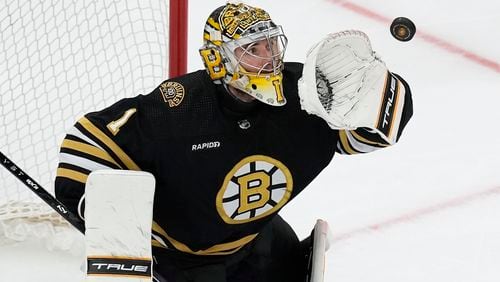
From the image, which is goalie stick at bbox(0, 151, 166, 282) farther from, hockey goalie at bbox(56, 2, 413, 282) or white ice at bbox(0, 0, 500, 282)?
white ice at bbox(0, 0, 500, 282)

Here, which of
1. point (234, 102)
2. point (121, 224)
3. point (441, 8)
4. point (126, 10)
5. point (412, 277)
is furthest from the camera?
point (441, 8)

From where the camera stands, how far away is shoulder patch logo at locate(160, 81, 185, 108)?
262 cm

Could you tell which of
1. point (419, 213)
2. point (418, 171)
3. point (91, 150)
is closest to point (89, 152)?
point (91, 150)

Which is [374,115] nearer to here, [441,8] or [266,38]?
[266,38]

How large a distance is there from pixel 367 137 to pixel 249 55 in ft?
1.15

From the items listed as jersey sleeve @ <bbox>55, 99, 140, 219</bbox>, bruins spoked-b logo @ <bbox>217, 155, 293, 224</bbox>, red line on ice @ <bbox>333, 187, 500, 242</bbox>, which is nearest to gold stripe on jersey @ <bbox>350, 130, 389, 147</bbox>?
bruins spoked-b logo @ <bbox>217, 155, 293, 224</bbox>

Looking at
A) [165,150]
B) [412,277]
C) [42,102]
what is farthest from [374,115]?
[42,102]

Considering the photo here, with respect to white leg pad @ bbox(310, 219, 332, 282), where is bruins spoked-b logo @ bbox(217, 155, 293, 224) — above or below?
above

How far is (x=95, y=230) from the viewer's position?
8.07 ft

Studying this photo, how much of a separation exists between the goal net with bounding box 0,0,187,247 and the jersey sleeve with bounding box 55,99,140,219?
2.72ft

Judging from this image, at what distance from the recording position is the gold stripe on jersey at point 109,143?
8.40ft

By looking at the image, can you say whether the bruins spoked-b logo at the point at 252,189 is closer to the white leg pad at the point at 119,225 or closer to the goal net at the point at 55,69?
the white leg pad at the point at 119,225

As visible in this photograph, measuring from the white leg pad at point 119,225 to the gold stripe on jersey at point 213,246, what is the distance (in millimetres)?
263

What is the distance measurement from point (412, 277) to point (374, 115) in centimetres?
86
